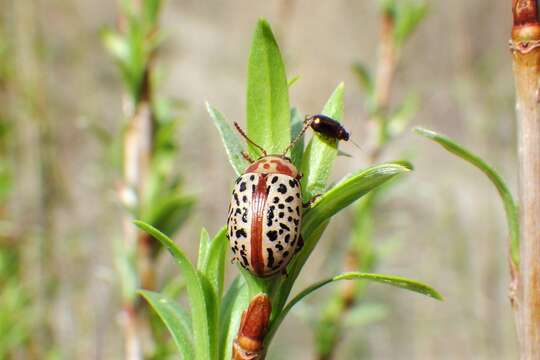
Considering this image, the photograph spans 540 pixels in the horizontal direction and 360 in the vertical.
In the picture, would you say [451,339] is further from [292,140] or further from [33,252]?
[292,140]

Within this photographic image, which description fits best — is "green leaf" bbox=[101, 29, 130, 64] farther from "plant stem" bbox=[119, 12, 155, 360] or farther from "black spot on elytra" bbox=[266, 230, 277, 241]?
"black spot on elytra" bbox=[266, 230, 277, 241]

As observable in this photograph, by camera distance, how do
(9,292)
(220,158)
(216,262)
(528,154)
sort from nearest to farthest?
(528,154), (216,262), (9,292), (220,158)

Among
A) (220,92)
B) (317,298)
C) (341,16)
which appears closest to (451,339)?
(317,298)

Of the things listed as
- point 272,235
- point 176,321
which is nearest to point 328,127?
point 272,235

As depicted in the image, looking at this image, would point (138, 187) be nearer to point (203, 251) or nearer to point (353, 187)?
point (203, 251)

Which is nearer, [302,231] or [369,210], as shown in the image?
[302,231]

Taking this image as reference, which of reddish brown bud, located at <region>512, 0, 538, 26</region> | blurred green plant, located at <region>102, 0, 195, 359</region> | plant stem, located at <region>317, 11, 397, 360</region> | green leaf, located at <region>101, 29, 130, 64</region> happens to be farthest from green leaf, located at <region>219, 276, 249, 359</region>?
plant stem, located at <region>317, 11, 397, 360</region>

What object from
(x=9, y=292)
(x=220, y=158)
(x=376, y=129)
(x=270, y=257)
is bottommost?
(x=9, y=292)
